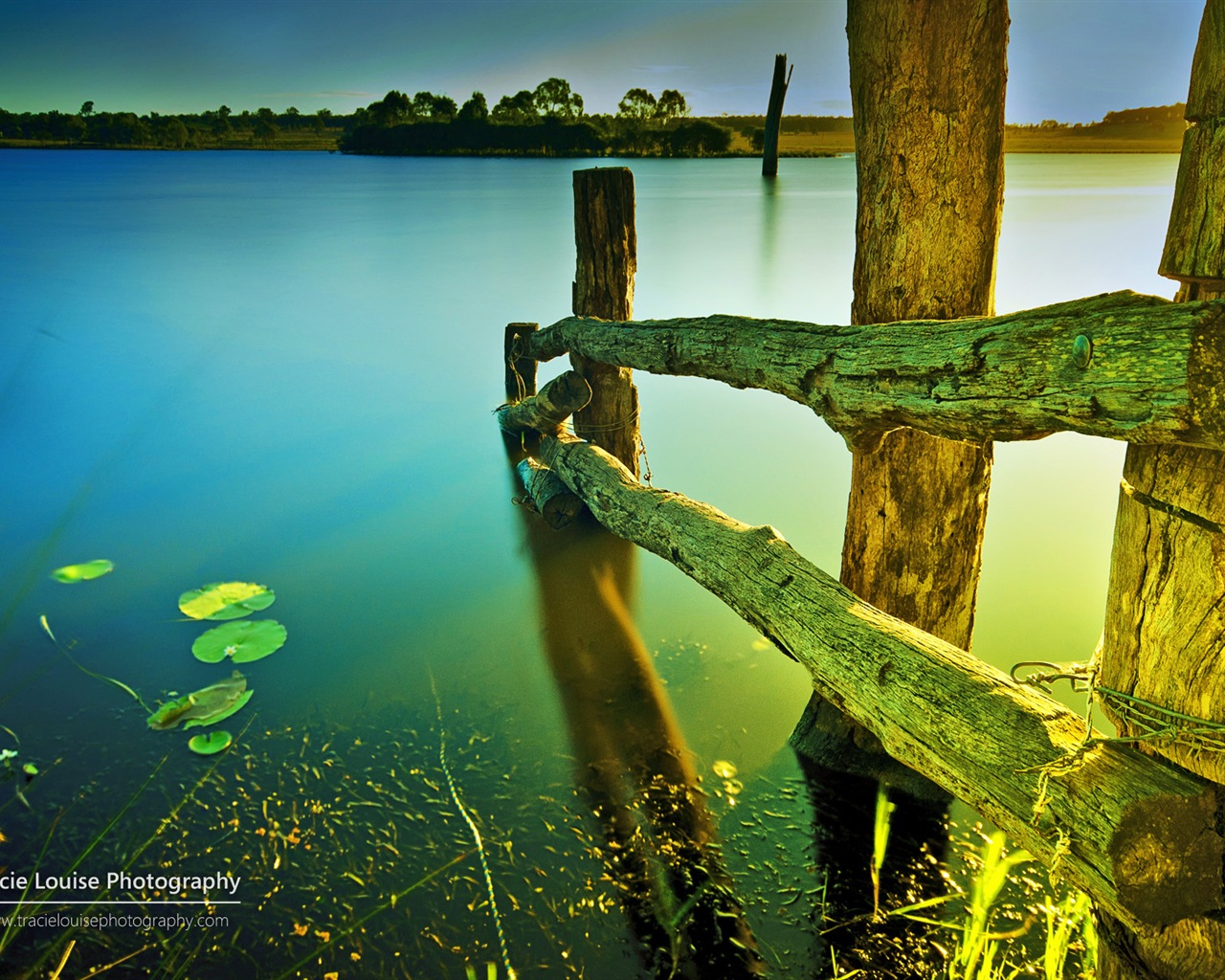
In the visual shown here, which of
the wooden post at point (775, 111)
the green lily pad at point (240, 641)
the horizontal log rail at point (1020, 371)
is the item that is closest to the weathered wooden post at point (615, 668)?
the green lily pad at point (240, 641)

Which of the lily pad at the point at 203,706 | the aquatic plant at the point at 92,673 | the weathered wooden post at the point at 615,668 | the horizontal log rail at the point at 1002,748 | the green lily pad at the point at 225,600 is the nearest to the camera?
the horizontal log rail at the point at 1002,748

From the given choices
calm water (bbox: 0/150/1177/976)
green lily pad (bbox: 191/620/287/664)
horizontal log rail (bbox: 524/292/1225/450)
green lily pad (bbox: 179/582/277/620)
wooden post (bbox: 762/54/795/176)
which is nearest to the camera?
horizontal log rail (bbox: 524/292/1225/450)

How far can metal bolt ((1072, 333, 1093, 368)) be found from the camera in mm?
1433

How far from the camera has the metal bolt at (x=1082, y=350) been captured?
1.43 meters

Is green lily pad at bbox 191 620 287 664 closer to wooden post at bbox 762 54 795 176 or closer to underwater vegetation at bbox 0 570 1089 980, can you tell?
underwater vegetation at bbox 0 570 1089 980

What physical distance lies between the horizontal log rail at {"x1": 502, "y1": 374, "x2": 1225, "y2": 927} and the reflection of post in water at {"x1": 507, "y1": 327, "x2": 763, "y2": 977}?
2.13 feet

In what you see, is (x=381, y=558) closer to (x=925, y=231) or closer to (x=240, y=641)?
(x=240, y=641)

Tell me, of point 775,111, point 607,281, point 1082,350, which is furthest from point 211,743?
point 775,111

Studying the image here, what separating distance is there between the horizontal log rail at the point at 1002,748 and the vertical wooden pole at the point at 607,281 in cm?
229

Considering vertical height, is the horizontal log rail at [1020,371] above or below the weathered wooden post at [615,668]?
above

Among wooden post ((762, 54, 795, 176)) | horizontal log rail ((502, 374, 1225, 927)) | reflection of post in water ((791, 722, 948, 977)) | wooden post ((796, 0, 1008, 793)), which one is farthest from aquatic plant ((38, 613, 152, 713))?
wooden post ((762, 54, 795, 176))

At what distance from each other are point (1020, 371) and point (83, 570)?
437 centimetres

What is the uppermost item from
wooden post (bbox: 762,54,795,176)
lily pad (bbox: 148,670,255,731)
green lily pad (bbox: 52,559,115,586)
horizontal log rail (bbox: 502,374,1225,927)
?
wooden post (bbox: 762,54,795,176)

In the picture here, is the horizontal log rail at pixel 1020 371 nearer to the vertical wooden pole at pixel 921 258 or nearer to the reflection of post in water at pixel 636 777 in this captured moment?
the vertical wooden pole at pixel 921 258
